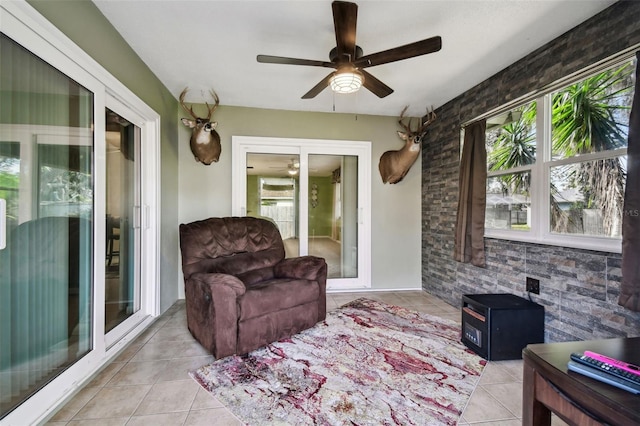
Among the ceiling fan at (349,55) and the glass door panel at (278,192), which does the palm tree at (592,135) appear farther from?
the glass door panel at (278,192)

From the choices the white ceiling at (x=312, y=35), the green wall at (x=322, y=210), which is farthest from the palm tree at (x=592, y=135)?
the green wall at (x=322, y=210)

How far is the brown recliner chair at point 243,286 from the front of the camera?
6.94 ft

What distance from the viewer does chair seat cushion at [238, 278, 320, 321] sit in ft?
7.17

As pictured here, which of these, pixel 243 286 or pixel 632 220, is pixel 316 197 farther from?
pixel 632 220

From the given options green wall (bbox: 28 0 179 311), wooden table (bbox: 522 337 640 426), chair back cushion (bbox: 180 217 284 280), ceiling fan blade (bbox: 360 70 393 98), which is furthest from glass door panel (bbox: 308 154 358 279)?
wooden table (bbox: 522 337 640 426)

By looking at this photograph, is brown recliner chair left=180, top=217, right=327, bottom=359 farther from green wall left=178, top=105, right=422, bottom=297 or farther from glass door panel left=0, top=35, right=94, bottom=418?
green wall left=178, top=105, right=422, bottom=297

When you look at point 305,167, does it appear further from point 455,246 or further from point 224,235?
point 455,246

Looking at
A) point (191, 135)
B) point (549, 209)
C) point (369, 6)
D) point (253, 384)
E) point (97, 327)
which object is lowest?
point (253, 384)

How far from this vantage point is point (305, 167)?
390 cm

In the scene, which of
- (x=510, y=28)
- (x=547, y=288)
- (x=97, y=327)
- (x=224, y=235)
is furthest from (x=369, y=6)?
(x=97, y=327)

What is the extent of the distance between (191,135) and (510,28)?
11.1ft

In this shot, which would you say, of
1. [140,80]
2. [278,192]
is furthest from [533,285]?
[140,80]

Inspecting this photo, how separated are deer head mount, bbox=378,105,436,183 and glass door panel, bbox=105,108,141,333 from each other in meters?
2.97

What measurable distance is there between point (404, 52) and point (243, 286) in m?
2.02
